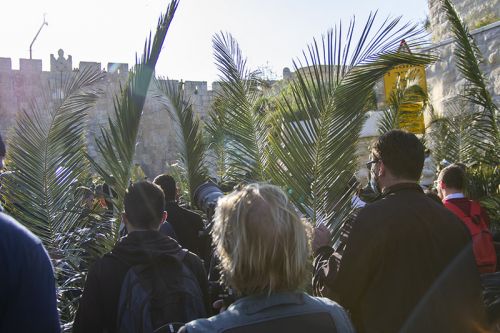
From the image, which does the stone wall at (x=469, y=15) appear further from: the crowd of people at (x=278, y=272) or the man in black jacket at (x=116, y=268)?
the man in black jacket at (x=116, y=268)

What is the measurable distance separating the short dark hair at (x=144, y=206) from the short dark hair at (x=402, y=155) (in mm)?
1081

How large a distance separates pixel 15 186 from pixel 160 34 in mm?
1677

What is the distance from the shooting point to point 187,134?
20.7ft

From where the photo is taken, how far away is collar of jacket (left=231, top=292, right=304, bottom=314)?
176 centimetres

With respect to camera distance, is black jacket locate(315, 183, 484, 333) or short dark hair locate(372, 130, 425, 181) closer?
black jacket locate(315, 183, 484, 333)

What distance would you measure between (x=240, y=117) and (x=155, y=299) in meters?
2.66

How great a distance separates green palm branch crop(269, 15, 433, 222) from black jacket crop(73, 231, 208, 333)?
1464 mm

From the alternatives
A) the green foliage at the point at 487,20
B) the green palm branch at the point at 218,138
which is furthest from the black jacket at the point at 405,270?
the green foliage at the point at 487,20

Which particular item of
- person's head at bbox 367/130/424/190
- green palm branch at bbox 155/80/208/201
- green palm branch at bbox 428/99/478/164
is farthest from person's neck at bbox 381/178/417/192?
green palm branch at bbox 428/99/478/164

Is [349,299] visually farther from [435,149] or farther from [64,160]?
[435,149]

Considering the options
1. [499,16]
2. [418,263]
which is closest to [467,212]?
[418,263]

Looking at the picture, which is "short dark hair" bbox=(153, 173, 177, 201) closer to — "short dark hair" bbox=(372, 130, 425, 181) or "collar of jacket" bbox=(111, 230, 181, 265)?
"collar of jacket" bbox=(111, 230, 181, 265)

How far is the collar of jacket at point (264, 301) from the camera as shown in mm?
1765

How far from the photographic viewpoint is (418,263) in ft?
8.04
